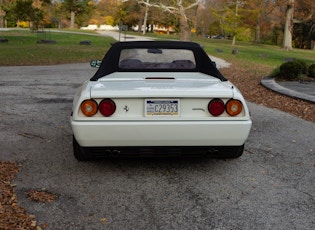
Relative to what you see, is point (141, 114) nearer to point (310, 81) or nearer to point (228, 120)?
point (228, 120)

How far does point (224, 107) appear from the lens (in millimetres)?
4074

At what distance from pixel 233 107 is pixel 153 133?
0.84 m

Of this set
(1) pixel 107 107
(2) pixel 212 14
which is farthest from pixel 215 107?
(2) pixel 212 14

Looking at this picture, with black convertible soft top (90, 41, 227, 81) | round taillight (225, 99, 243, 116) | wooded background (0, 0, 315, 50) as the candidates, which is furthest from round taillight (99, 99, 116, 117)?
wooded background (0, 0, 315, 50)

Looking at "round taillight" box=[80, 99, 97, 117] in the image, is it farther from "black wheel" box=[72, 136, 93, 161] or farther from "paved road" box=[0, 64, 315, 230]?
"paved road" box=[0, 64, 315, 230]

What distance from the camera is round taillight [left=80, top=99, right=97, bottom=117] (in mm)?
3982

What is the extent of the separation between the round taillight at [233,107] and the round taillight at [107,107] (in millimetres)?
1122

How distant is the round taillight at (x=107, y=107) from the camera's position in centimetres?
398

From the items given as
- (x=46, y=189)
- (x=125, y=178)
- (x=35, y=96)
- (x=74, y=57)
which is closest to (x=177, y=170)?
(x=125, y=178)

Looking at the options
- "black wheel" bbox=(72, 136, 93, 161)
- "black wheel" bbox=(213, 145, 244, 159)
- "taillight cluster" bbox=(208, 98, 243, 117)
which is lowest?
"black wheel" bbox=(72, 136, 93, 161)

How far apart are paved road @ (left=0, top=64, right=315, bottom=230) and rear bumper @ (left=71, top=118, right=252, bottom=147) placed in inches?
16.8

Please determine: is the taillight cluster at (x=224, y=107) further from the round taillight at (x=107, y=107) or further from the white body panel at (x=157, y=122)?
the round taillight at (x=107, y=107)

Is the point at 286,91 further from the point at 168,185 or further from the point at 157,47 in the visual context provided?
the point at 168,185

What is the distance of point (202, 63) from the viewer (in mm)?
5285
